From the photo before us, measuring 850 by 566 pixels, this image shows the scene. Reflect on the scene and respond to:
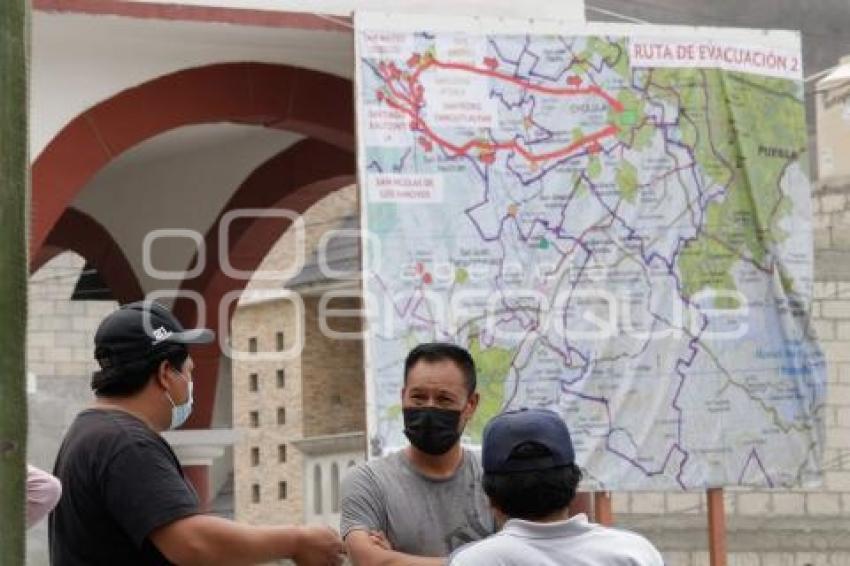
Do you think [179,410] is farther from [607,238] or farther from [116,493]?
[607,238]

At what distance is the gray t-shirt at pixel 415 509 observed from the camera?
6.16 m

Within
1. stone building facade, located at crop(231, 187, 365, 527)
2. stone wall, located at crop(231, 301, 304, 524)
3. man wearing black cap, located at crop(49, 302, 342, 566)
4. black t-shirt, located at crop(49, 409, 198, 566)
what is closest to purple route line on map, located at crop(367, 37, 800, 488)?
man wearing black cap, located at crop(49, 302, 342, 566)

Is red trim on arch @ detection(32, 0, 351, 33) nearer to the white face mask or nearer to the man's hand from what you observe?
the white face mask

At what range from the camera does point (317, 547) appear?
506cm

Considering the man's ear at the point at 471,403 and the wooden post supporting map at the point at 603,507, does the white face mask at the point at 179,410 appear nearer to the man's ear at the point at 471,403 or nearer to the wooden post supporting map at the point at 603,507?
the man's ear at the point at 471,403

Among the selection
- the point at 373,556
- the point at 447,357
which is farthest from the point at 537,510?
the point at 447,357

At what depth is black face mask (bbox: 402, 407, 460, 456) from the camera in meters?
6.26

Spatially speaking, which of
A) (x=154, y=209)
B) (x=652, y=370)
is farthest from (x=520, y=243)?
(x=154, y=209)

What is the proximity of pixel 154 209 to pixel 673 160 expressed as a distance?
4.24 metres

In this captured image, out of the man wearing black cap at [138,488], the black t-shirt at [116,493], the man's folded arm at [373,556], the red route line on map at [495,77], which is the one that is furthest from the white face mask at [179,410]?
the red route line on map at [495,77]

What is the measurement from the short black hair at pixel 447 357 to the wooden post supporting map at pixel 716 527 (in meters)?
7.05

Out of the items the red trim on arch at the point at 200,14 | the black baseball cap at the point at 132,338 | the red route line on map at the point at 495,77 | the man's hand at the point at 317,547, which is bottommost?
the man's hand at the point at 317,547

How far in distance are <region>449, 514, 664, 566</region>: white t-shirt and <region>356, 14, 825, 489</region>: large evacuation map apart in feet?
24.1

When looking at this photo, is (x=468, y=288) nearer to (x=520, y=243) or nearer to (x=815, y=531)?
(x=520, y=243)
